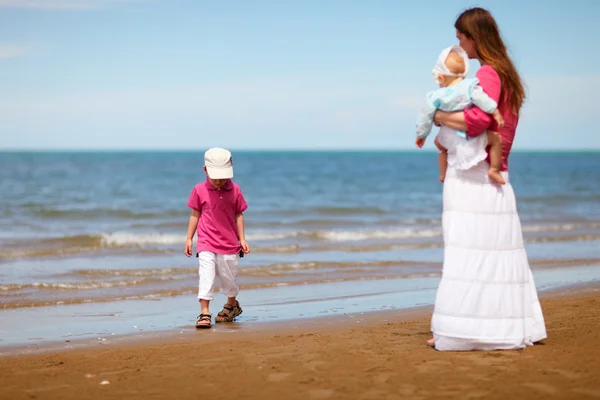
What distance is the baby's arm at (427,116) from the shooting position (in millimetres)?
5150

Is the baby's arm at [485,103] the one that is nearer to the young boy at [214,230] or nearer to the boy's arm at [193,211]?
the young boy at [214,230]

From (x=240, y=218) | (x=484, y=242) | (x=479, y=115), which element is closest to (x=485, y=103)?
(x=479, y=115)

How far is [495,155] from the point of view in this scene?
5.12m

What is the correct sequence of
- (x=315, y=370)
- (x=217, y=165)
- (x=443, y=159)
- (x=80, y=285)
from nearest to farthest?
(x=315, y=370)
(x=443, y=159)
(x=217, y=165)
(x=80, y=285)

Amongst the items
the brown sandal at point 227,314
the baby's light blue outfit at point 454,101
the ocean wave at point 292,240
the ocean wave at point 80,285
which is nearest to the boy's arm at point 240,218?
the brown sandal at point 227,314

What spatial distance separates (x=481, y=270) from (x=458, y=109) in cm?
104

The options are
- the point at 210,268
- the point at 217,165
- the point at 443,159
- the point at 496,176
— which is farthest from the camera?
the point at 210,268

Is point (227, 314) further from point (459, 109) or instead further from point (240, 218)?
point (459, 109)

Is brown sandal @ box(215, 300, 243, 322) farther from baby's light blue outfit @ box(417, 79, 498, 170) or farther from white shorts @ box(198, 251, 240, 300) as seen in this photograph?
baby's light blue outfit @ box(417, 79, 498, 170)

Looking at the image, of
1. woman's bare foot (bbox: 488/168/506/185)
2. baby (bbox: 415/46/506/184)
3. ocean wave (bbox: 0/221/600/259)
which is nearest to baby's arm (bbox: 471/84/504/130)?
baby (bbox: 415/46/506/184)

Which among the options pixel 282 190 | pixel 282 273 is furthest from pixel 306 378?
pixel 282 190

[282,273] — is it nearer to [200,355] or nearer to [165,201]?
[200,355]

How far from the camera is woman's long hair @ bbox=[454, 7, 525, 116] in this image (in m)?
5.13

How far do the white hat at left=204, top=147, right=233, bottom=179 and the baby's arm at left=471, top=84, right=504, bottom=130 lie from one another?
2841 mm
